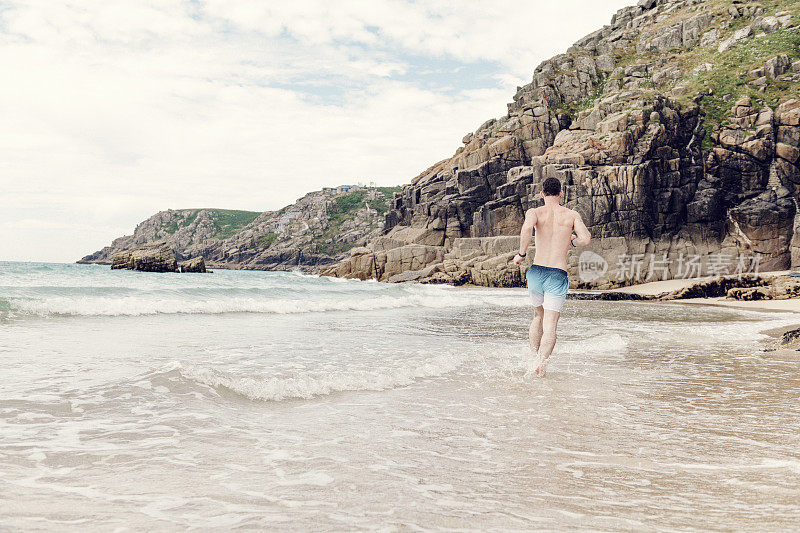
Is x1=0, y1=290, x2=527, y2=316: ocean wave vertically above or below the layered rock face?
below

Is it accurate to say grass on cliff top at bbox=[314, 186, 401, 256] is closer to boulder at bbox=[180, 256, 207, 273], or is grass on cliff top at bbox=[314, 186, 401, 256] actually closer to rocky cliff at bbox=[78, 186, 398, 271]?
rocky cliff at bbox=[78, 186, 398, 271]

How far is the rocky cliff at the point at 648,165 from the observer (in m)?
39.4

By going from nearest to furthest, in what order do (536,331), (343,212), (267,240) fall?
(536,331) < (267,240) < (343,212)

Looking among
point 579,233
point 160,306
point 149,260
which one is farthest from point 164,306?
point 149,260

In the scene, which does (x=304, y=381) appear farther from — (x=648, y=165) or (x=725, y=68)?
(x=725, y=68)

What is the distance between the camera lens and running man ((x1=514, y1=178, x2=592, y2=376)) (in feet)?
22.6

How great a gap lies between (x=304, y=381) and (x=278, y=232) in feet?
448

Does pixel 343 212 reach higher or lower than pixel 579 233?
higher

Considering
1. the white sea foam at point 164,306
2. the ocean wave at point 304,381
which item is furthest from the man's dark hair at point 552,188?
the white sea foam at point 164,306

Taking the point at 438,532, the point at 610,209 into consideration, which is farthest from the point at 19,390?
the point at 610,209

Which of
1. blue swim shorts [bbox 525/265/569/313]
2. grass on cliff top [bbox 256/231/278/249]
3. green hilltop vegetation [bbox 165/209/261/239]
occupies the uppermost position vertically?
green hilltop vegetation [bbox 165/209/261/239]

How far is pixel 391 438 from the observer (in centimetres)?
406

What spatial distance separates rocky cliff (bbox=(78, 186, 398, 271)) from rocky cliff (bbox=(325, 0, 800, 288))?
2138 inches

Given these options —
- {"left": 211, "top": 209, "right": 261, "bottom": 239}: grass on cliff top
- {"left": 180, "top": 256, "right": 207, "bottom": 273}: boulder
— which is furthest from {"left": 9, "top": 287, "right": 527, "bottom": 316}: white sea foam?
{"left": 211, "top": 209, "right": 261, "bottom": 239}: grass on cliff top
